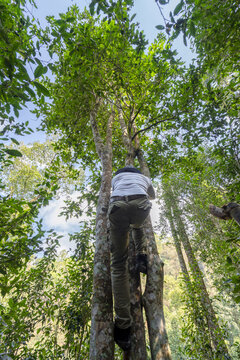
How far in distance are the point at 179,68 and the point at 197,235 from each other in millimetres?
9178

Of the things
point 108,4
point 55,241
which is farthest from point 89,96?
point 55,241

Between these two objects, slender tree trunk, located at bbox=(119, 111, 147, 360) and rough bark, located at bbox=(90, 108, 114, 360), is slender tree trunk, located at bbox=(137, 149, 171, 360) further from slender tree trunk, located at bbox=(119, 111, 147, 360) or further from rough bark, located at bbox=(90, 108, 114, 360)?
rough bark, located at bbox=(90, 108, 114, 360)

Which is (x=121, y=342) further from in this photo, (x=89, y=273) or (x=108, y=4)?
(x=108, y=4)

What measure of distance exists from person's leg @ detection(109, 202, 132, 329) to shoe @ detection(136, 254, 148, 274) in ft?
1.21

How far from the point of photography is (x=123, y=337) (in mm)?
2135

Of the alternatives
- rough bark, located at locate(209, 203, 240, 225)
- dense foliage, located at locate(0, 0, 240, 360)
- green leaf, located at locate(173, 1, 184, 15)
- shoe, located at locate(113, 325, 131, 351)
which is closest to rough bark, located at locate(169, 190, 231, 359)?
dense foliage, located at locate(0, 0, 240, 360)

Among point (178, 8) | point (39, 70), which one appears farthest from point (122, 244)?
point (178, 8)

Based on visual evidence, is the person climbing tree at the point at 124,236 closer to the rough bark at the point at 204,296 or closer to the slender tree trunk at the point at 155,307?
the slender tree trunk at the point at 155,307

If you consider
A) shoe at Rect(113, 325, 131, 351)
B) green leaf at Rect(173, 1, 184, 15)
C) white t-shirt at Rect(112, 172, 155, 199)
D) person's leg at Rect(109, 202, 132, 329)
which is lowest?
shoe at Rect(113, 325, 131, 351)

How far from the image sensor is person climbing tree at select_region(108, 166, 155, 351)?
2.20 meters

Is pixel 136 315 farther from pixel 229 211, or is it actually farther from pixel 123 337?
pixel 229 211

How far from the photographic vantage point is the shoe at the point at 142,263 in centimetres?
269

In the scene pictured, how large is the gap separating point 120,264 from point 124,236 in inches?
14.4

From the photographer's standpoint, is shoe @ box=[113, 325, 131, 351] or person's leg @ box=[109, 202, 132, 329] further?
person's leg @ box=[109, 202, 132, 329]
